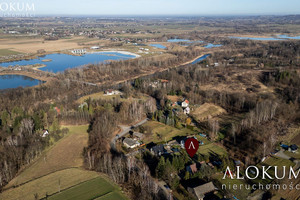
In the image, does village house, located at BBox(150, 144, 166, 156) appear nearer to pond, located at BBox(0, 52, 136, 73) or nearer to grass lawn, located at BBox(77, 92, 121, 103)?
grass lawn, located at BBox(77, 92, 121, 103)

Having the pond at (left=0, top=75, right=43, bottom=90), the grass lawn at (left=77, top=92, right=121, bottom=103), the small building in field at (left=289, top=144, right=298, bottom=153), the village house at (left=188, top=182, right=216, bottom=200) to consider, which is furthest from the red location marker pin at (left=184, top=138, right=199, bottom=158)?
the pond at (left=0, top=75, right=43, bottom=90)

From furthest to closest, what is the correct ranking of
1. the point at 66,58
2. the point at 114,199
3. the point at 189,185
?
the point at 66,58 < the point at 189,185 < the point at 114,199

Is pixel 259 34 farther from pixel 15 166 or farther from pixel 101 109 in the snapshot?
pixel 15 166

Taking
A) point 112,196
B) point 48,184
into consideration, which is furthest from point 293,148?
point 48,184

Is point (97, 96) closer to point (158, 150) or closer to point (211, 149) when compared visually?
point (158, 150)

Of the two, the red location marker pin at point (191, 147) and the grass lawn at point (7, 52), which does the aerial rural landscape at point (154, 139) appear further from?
the grass lawn at point (7, 52)

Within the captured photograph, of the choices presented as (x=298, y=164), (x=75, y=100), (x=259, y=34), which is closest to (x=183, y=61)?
(x=75, y=100)

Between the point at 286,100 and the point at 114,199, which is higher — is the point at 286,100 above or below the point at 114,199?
above
